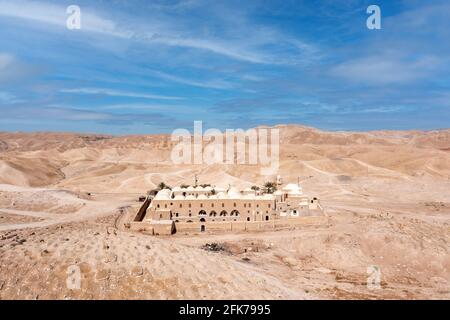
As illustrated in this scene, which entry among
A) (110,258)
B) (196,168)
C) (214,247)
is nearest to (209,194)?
(214,247)

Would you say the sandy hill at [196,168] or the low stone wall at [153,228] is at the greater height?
the sandy hill at [196,168]

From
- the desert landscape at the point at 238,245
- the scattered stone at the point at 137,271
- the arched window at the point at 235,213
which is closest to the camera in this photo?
the desert landscape at the point at 238,245

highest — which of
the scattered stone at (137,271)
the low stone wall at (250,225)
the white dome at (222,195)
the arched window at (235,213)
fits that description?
the white dome at (222,195)

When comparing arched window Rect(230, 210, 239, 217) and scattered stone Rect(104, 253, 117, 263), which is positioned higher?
scattered stone Rect(104, 253, 117, 263)

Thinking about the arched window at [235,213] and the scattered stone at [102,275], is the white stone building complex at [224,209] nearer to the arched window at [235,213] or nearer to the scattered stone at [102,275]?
the arched window at [235,213]

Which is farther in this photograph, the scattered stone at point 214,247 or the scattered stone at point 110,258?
the scattered stone at point 214,247

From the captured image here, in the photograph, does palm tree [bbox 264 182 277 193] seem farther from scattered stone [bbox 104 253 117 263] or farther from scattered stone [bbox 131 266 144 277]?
scattered stone [bbox 131 266 144 277]

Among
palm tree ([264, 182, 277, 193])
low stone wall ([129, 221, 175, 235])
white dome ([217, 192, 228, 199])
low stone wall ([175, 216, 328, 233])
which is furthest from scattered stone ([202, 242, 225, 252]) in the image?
palm tree ([264, 182, 277, 193])

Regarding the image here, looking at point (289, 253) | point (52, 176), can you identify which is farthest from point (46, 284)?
point (52, 176)

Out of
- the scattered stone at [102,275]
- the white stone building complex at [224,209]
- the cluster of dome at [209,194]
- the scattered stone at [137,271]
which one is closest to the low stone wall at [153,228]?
the white stone building complex at [224,209]
